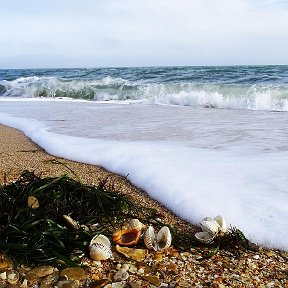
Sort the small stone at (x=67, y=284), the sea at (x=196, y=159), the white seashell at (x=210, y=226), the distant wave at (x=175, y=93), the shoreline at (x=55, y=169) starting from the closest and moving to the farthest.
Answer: the small stone at (x=67, y=284) → the white seashell at (x=210, y=226) → the sea at (x=196, y=159) → the shoreline at (x=55, y=169) → the distant wave at (x=175, y=93)

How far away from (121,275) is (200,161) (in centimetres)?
209

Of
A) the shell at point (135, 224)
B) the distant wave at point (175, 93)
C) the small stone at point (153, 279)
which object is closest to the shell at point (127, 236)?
the shell at point (135, 224)

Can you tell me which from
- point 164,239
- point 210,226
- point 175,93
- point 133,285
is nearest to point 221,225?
point 210,226

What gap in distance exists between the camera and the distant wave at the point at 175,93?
1155 centimetres

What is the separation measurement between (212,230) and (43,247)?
89cm

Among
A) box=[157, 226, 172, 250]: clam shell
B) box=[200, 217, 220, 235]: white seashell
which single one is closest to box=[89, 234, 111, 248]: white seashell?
box=[157, 226, 172, 250]: clam shell

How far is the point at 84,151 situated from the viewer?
4469 millimetres

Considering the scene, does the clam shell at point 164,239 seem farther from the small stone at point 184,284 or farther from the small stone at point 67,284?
the small stone at point 67,284

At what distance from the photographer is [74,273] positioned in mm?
1885

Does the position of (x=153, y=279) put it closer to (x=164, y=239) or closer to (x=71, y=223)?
(x=164, y=239)

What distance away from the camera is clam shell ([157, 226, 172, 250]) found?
2127mm

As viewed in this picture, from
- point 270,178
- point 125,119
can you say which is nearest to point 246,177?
point 270,178

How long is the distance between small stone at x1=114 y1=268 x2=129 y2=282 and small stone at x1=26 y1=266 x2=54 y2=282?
0.30 meters

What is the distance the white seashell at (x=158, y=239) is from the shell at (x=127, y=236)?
7cm
